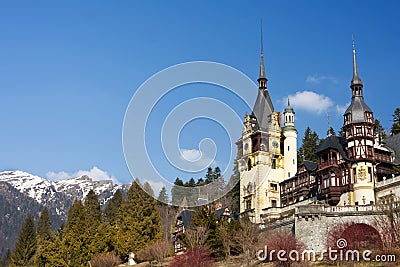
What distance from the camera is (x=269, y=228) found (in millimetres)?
53281

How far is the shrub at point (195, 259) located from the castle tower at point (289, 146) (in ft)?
79.3

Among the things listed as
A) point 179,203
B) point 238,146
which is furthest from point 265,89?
point 179,203

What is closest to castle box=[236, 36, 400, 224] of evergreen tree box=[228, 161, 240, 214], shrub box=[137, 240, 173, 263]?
evergreen tree box=[228, 161, 240, 214]

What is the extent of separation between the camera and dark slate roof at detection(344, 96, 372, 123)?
5641 cm

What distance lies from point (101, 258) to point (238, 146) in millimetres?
25338

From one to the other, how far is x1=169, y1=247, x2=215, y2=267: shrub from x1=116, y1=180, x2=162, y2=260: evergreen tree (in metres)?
9.03

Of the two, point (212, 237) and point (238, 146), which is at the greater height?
point (238, 146)

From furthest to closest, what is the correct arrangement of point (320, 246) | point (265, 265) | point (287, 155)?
point (287, 155) < point (320, 246) < point (265, 265)

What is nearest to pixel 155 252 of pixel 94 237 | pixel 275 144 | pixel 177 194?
pixel 94 237

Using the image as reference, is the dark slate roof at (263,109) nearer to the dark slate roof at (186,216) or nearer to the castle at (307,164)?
the castle at (307,164)

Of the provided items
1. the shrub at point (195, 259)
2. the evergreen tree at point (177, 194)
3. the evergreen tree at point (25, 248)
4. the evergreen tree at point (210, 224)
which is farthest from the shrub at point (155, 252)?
the evergreen tree at point (177, 194)

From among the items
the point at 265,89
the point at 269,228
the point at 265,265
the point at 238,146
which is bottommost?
the point at 265,265

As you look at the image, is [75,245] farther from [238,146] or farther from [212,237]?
[238,146]

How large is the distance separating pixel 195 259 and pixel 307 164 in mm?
21968
